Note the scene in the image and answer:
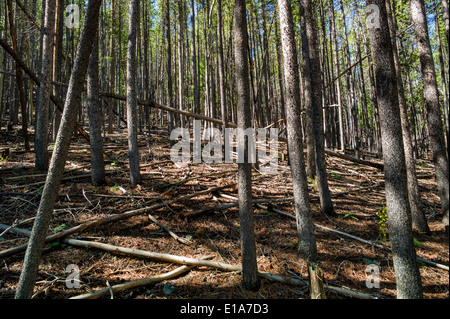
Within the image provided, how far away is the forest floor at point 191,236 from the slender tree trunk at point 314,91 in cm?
72

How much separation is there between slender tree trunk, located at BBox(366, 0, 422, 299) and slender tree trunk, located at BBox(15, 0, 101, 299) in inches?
115

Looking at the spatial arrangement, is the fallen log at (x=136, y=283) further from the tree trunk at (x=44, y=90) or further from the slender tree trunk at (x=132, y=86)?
the tree trunk at (x=44, y=90)

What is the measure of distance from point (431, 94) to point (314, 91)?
7.26 feet

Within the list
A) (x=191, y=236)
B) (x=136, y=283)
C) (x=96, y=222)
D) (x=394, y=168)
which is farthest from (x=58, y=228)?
(x=394, y=168)

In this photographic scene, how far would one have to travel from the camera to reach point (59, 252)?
3324mm

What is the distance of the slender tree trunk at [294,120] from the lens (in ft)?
10.9

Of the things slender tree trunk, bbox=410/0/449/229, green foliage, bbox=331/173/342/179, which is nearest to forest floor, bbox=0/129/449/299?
green foliage, bbox=331/173/342/179

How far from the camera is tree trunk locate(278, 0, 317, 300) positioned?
3324mm

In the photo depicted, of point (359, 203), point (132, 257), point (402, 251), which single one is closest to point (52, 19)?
point (132, 257)

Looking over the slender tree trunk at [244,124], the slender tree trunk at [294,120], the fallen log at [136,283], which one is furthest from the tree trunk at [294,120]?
the fallen log at [136,283]

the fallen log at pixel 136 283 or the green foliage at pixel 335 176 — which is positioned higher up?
the green foliage at pixel 335 176
